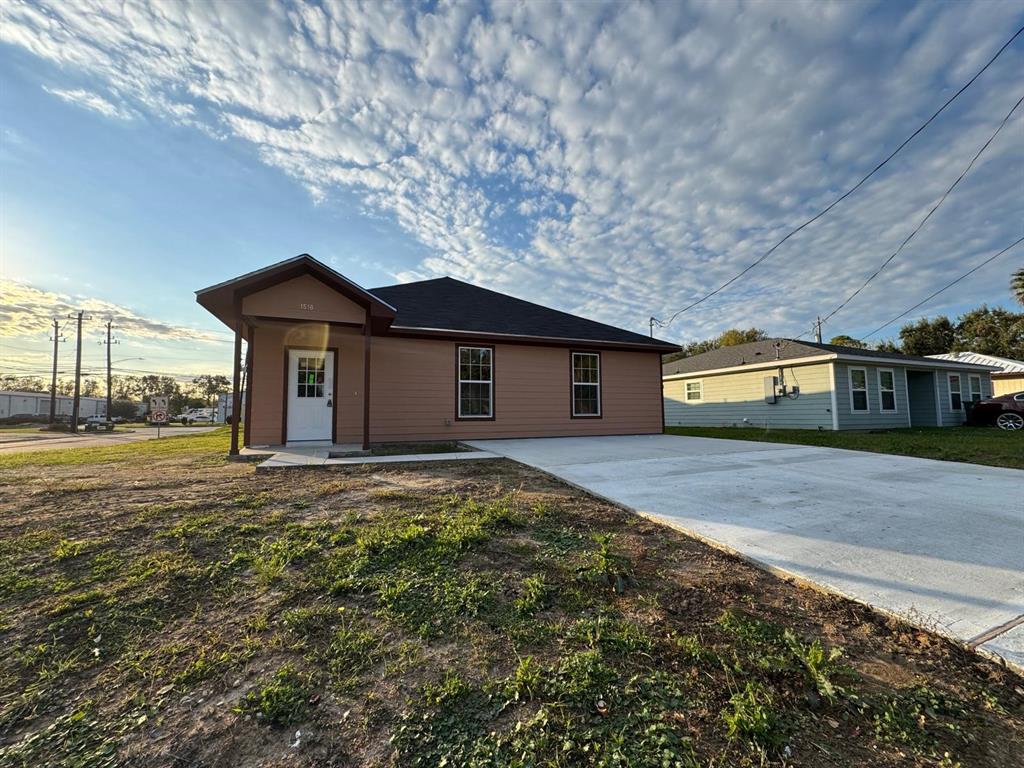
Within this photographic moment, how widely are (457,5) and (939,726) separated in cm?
908

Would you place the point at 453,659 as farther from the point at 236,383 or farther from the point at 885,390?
the point at 885,390

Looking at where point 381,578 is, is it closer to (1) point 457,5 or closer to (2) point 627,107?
(1) point 457,5

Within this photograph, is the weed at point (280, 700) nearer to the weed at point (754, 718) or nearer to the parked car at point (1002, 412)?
the weed at point (754, 718)

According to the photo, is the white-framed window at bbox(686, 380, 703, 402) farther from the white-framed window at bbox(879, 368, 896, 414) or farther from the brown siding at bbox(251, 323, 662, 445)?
the brown siding at bbox(251, 323, 662, 445)

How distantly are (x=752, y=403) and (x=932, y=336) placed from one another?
3003 centimetres

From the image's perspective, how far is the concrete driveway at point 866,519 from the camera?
2342 millimetres

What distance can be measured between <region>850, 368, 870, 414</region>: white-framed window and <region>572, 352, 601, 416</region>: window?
392 inches

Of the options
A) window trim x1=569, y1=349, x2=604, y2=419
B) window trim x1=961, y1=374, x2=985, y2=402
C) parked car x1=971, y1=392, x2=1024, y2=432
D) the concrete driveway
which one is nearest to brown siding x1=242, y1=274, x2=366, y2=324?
the concrete driveway

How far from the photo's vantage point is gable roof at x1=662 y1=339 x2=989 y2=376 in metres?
14.9

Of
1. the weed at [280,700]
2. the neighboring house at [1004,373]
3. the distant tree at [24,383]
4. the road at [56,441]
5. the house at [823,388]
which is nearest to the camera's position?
the weed at [280,700]

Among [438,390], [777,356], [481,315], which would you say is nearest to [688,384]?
[777,356]

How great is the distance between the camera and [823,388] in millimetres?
14422

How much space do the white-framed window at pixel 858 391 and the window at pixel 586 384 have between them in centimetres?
997

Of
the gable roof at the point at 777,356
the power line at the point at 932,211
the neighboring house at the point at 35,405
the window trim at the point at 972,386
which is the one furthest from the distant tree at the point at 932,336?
the neighboring house at the point at 35,405
